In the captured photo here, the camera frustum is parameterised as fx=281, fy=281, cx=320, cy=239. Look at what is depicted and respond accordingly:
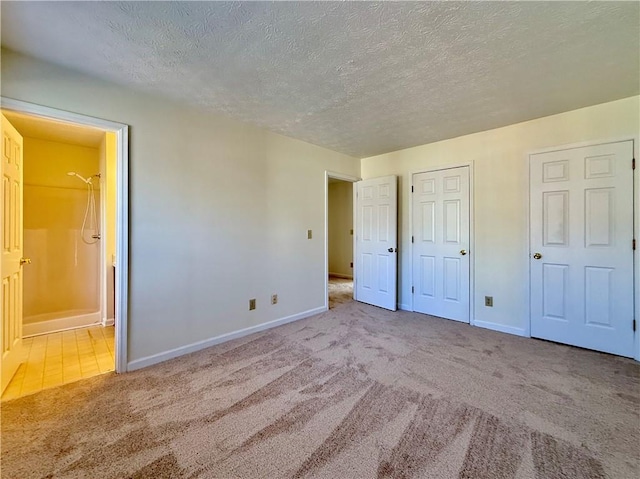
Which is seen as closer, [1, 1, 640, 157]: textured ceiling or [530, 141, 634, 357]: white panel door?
[1, 1, 640, 157]: textured ceiling

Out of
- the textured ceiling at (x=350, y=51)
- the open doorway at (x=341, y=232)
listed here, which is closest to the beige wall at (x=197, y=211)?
the textured ceiling at (x=350, y=51)

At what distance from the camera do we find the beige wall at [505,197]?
2.85m

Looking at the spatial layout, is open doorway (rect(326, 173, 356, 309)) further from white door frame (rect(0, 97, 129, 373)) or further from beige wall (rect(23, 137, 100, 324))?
white door frame (rect(0, 97, 129, 373))

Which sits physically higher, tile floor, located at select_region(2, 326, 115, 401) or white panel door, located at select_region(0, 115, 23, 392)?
white panel door, located at select_region(0, 115, 23, 392)

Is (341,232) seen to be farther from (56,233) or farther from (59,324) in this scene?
(59,324)

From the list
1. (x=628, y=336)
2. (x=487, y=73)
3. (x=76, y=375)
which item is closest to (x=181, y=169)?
(x=76, y=375)

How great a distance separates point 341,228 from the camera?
→ 23.7 feet

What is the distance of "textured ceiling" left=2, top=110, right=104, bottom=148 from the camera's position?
2.91m

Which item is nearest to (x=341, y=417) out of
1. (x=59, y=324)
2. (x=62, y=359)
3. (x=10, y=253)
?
(x=62, y=359)

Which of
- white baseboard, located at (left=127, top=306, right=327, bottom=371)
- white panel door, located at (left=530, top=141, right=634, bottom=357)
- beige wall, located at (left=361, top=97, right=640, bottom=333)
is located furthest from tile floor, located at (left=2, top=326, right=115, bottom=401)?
white panel door, located at (left=530, top=141, right=634, bottom=357)

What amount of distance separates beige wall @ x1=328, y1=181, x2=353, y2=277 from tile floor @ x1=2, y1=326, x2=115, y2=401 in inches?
196

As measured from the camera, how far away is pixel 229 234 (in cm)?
296

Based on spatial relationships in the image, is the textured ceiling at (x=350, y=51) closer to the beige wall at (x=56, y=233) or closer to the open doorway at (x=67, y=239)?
the open doorway at (x=67, y=239)

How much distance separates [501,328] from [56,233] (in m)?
5.56
